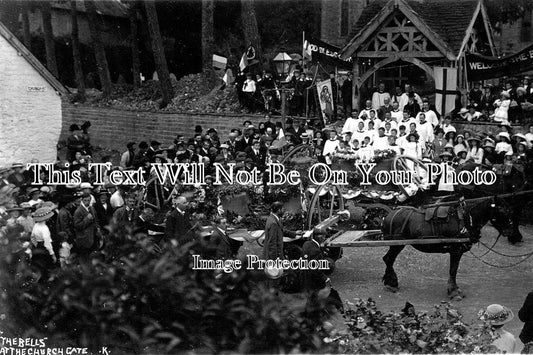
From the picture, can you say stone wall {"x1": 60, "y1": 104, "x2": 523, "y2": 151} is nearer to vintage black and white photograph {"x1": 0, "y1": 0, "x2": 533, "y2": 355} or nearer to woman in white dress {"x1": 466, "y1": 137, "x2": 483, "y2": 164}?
vintage black and white photograph {"x1": 0, "y1": 0, "x2": 533, "y2": 355}

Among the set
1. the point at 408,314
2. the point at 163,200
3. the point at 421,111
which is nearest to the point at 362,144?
the point at 421,111

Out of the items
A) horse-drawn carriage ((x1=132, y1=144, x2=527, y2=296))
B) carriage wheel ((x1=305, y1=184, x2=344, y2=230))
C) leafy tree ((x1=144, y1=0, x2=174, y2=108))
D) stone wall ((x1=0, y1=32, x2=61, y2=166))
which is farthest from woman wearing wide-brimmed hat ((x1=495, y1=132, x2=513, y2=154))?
leafy tree ((x1=144, y1=0, x2=174, y2=108))

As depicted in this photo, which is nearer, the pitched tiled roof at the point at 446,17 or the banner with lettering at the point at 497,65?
the banner with lettering at the point at 497,65

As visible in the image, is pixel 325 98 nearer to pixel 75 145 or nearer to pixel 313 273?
pixel 75 145

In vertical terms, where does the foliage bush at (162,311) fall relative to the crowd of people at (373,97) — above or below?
below

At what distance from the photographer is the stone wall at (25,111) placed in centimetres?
1477

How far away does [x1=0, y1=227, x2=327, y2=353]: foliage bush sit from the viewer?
7.56 metres

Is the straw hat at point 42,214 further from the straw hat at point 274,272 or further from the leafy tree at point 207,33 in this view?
the leafy tree at point 207,33

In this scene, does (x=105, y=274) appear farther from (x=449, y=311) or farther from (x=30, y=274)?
(x=449, y=311)

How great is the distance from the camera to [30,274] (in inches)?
348

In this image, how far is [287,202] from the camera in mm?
13391

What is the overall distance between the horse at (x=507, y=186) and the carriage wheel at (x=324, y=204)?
→ 1.97 meters

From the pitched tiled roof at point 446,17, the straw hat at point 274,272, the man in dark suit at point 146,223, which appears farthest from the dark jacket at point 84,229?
the pitched tiled roof at point 446,17

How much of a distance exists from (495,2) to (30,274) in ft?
67.6
